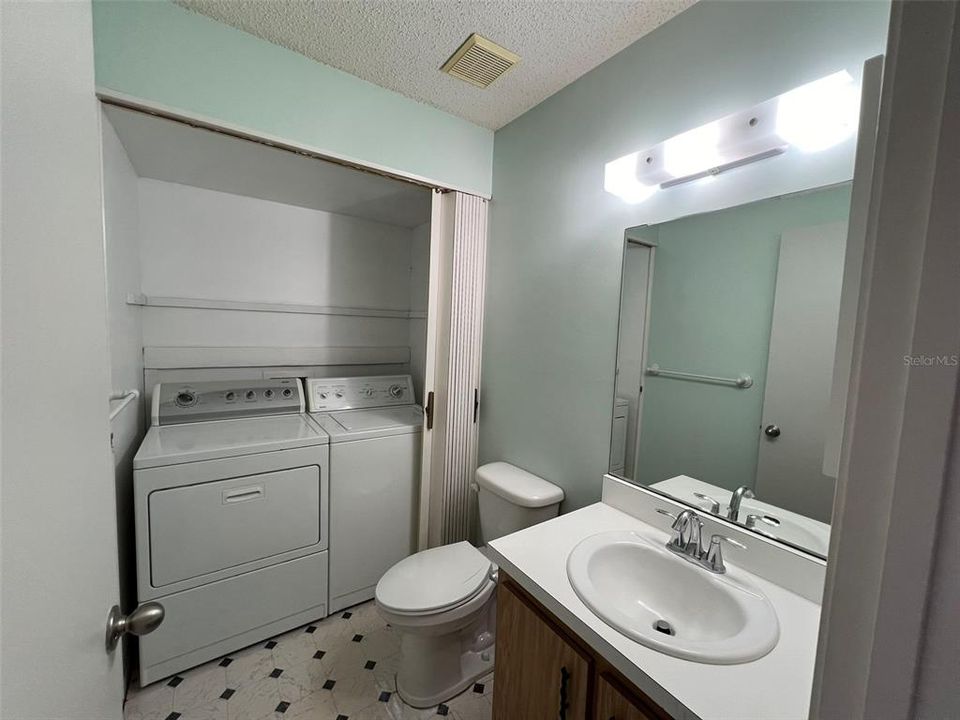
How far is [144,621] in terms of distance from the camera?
2.02 feet

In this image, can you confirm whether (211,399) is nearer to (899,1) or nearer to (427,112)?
(427,112)

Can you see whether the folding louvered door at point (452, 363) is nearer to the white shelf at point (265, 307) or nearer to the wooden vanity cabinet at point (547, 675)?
the white shelf at point (265, 307)

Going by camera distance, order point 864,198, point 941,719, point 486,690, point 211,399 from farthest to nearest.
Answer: point 211,399
point 486,690
point 864,198
point 941,719

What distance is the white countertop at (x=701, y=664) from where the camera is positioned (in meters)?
0.72

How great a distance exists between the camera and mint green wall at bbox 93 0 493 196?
1306mm

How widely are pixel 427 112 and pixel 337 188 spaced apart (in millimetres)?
615

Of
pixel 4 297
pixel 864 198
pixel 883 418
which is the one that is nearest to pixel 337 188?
pixel 4 297

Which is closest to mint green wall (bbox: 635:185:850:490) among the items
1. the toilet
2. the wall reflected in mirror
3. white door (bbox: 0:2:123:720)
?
the wall reflected in mirror

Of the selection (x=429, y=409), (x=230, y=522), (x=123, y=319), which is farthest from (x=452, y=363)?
(x=123, y=319)

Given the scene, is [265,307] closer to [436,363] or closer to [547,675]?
[436,363]

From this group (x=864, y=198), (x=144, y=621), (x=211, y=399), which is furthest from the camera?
(x=211, y=399)

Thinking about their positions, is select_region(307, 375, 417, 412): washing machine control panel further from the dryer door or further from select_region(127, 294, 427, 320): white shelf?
the dryer door

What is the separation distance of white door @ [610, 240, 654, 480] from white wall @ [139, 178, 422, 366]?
72.4 inches

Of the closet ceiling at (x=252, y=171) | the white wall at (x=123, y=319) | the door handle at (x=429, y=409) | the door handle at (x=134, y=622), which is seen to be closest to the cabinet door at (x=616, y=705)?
the door handle at (x=134, y=622)
